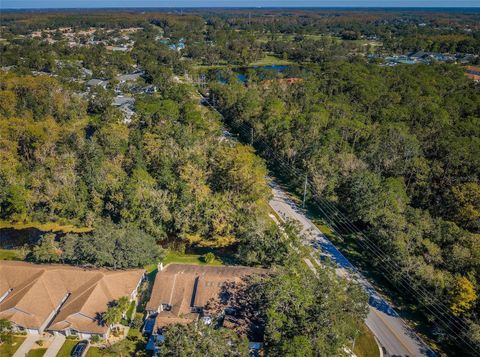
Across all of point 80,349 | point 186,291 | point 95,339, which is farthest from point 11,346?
point 186,291

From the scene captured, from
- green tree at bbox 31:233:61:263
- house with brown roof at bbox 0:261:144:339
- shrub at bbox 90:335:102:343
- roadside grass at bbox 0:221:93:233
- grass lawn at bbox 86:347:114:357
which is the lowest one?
grass lawn at bbox 86:347:114:357

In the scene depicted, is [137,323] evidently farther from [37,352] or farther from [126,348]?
[37,352]

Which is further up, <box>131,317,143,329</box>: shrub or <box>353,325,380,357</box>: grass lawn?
<box>131,317,143,329</box>: shrub

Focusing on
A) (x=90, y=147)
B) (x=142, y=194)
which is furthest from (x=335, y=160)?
(x=90, y=147)

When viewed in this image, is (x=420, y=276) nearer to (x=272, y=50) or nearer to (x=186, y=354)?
(x=186, y=354)

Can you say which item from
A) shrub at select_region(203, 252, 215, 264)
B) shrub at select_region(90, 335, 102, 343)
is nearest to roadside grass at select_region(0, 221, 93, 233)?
shrub at select_region(203, 252, 215, 264)

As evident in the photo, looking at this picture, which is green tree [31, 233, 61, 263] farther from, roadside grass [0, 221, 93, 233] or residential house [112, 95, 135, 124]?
residential house [112, 95, 135, 124]
